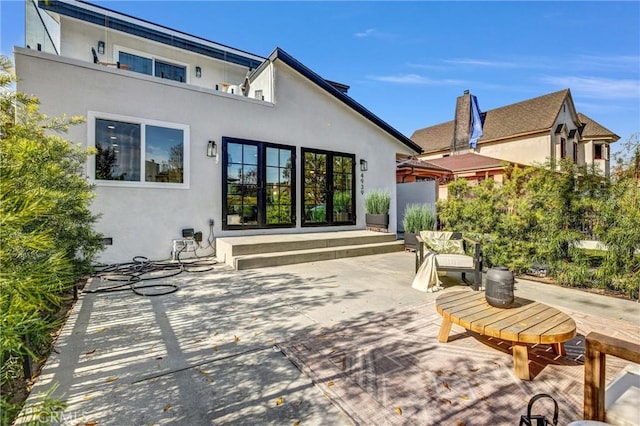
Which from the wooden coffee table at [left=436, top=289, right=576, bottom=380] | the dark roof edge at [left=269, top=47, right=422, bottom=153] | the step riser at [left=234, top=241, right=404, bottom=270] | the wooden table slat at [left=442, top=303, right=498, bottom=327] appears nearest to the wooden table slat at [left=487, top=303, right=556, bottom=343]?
the wooden coffee table at [left=436, top=289, right=576, bottom=380]

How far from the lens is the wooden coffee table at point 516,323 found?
225 cm

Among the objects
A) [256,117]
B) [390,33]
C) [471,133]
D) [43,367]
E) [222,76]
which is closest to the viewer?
[43,367]

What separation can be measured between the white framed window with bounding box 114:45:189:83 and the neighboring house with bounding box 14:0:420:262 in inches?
1.4

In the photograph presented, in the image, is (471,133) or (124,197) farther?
(471,133)

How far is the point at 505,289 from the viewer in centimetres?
267

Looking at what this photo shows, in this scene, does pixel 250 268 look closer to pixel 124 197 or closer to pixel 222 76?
pixel 124 197

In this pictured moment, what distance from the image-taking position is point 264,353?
8.79ft

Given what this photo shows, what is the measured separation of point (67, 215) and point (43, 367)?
79.3 inches

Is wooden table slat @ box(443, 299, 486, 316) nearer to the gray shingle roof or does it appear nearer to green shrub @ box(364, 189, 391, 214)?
green shrub @ box(364, 189, 391, 214)

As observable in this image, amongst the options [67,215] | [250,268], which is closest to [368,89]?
[250,268]

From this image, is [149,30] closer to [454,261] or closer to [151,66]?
[151,66]

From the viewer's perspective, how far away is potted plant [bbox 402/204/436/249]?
7586mm

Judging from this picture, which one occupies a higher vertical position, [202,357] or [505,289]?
[505,289]

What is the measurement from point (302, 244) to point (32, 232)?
5.82 meters
